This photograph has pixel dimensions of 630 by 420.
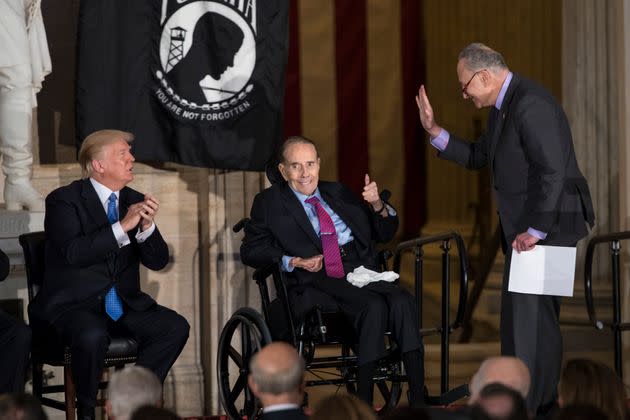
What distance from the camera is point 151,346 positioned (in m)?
5.22

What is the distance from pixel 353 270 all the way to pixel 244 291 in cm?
125

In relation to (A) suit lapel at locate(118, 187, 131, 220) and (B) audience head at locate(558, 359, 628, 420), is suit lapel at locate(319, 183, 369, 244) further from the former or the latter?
(B) audience head at locate(558, 359, 628, 420)

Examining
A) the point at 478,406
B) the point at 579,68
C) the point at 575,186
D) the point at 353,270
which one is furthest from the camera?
the point at 579,68

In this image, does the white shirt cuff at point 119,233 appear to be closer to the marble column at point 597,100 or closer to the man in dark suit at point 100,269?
the man in dark suit at point 100,269

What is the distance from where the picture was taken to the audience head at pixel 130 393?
3.38 metres

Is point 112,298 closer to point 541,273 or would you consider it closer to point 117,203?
point 117,203

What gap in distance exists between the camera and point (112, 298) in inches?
211

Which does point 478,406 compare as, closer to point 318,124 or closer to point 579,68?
point 579,68

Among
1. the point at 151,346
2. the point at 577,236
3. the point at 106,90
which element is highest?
the point at 106,90

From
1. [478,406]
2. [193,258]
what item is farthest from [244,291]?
[478,406]

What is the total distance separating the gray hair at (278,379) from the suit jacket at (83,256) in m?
1.77

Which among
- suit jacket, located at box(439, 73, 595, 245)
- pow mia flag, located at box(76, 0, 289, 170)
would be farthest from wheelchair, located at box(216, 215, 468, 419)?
pow mia flag, located at box(76, 0, 289, 170)

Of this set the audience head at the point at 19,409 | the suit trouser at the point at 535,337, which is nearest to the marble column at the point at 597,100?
the suit trouser at the point at 535,337

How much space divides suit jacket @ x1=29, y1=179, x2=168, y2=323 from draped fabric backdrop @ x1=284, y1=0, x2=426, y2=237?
4.40 meters
